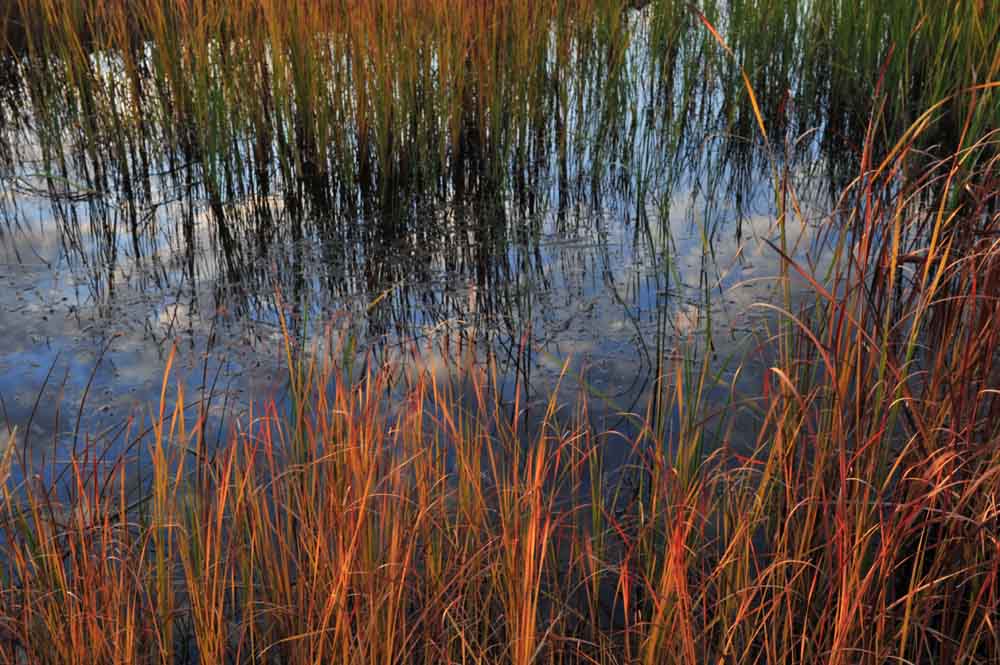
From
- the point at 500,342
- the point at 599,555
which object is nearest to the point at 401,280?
the point at 500,342

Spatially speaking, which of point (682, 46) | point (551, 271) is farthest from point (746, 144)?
point (551, 271)

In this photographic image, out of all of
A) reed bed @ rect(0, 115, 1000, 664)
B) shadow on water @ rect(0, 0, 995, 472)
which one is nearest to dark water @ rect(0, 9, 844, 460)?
shadow on water @ rect(0, 0, 995, 472)

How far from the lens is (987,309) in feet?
5.53

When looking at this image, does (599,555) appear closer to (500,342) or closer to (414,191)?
(500,342)

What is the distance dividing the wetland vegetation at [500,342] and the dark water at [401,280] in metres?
0.02

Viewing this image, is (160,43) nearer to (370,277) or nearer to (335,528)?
(370,277)

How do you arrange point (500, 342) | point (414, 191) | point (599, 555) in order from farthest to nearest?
point (414, 191) < point (500, 342) < point (599, 555)

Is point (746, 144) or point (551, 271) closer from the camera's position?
point (551, 271)

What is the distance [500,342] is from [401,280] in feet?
2.01

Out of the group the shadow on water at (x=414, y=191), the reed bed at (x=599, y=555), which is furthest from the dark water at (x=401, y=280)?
the reed bed at (x=599, y=555)

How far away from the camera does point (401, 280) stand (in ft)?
10.9

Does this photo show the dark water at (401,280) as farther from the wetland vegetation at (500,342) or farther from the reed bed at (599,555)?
the reed bed at (599,555)

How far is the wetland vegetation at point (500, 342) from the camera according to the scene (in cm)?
155

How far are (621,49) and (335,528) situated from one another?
320cm
